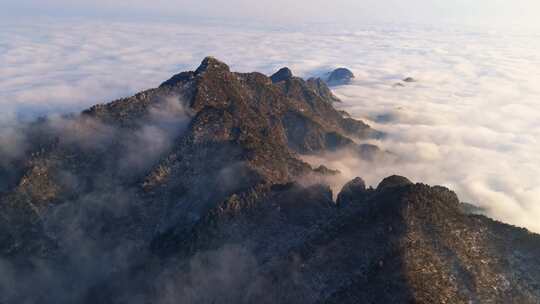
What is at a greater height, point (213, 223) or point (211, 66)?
point (211, 66)

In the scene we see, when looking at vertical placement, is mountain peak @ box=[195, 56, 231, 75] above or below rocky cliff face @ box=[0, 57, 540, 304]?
above

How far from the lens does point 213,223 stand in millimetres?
110500

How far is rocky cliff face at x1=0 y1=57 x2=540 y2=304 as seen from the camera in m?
82.4

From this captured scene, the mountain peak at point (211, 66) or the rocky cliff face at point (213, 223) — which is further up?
the mountain peak at point (211, 66)

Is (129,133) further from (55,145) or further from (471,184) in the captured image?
(471,184)

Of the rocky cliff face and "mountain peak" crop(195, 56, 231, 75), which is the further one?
"mountain peak" crop(195, 56, 231, 75)

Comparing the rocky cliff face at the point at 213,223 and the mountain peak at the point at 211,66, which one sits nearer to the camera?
the rocky cliff face at the point at 213,223

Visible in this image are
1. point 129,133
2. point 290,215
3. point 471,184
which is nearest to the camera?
point 290,215

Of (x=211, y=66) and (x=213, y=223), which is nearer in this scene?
(x=213, y=223)

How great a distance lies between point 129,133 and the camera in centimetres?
15012

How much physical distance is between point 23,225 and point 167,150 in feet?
145

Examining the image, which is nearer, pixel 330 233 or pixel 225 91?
pixel 330 233

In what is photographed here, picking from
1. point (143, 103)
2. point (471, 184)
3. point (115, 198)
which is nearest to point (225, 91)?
point (143, 103)

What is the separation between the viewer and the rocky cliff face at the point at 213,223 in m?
82.4
